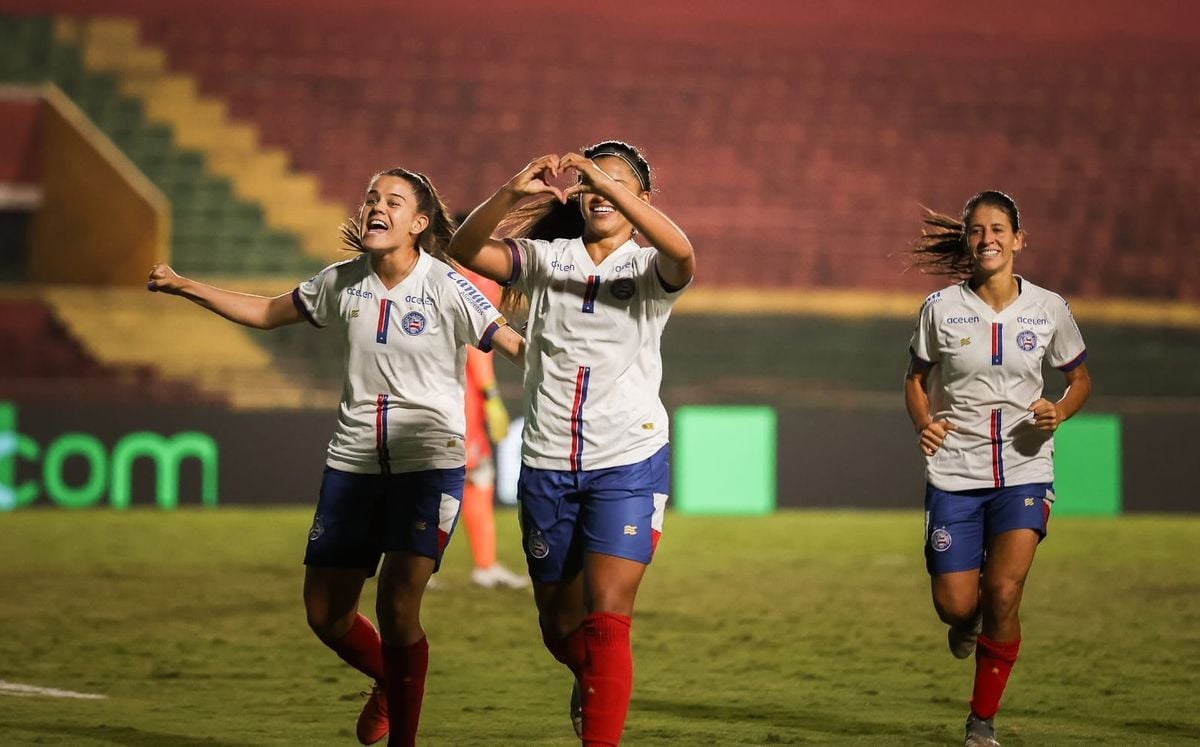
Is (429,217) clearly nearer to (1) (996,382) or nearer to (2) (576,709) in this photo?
(2) (576,709)

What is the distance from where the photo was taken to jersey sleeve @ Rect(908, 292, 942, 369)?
19.0 ft

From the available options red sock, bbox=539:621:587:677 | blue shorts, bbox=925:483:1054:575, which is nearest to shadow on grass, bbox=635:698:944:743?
blue shorts, bbox=925:483:1054:575

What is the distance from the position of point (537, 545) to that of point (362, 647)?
75 centimetres

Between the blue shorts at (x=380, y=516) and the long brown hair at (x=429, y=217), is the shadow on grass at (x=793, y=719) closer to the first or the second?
the blue shorts at (x=380, y=516)

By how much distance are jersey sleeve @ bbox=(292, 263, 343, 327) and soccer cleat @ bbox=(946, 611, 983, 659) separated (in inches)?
97.8

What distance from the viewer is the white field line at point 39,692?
620 cm

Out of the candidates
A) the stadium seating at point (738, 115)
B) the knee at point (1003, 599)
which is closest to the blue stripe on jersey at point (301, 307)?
the knee at point (1003, 599)

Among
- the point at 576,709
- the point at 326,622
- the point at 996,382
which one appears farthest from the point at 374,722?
the point at 996,382

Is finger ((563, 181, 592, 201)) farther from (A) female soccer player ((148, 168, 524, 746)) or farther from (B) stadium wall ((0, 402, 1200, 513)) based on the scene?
(B) stadium wall ((0, 402, 1200, 513))

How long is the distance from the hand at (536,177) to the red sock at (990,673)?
7.09 feet

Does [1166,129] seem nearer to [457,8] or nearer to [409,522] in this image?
[457,8]

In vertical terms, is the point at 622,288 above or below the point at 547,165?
below

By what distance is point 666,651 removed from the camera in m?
7.56

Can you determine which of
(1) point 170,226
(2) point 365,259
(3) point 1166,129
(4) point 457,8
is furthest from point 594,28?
(2) point 365,259
